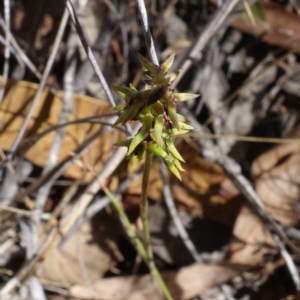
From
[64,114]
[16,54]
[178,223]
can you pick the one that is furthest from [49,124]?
[178,223]

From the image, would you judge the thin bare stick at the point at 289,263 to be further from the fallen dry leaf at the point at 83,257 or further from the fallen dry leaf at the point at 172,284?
the fallen dry leaf at the point at 83,257

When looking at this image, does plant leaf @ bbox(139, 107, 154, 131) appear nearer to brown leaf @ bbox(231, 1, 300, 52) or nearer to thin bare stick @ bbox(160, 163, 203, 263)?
thin bare stick @ bbox(160, 163, 203, 263)

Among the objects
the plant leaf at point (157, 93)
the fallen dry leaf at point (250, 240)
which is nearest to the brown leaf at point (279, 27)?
the fallen dry leaf at point (250, 240)

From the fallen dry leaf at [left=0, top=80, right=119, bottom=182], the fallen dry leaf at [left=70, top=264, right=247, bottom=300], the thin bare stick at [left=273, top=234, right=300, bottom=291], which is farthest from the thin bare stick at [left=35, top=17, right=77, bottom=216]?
the thin bare stick at [left=273, top=234, right=300, bottom=291]

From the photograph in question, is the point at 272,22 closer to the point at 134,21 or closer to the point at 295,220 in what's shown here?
the point at 134,21

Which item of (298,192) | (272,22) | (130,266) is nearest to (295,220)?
(298,192)

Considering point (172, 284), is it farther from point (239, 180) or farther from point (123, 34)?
point (123, 34)
